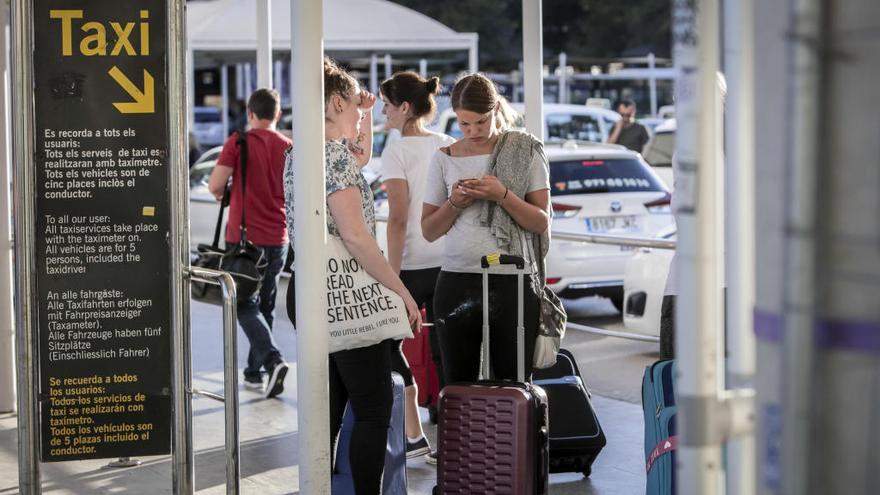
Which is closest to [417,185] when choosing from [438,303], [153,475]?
[438,303]

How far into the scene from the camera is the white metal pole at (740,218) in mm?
2473

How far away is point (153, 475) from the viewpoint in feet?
19.5

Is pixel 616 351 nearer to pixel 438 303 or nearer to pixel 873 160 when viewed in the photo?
pixel 438 303

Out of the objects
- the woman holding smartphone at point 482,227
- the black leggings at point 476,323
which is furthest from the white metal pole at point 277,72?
the black leggings at point 476,323

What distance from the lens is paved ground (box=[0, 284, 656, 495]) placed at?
5730 mm

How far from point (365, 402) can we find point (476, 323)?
80 centimetres

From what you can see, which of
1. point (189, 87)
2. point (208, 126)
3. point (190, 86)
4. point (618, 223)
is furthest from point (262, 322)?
point (208, 126)

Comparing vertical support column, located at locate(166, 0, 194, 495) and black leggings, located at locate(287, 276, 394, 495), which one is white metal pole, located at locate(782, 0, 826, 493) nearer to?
black leggings, located at locate(287, 276, 394, 495)

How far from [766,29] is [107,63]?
3.21 m

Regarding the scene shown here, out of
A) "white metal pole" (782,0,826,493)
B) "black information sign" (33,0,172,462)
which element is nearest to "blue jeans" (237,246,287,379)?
"black information sign" (33,0,172,462)

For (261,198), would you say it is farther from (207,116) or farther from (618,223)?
(207,116)

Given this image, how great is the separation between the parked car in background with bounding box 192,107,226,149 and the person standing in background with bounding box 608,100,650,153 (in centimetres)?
1587

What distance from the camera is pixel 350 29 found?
2295cm

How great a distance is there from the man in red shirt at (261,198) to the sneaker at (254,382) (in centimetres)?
20
